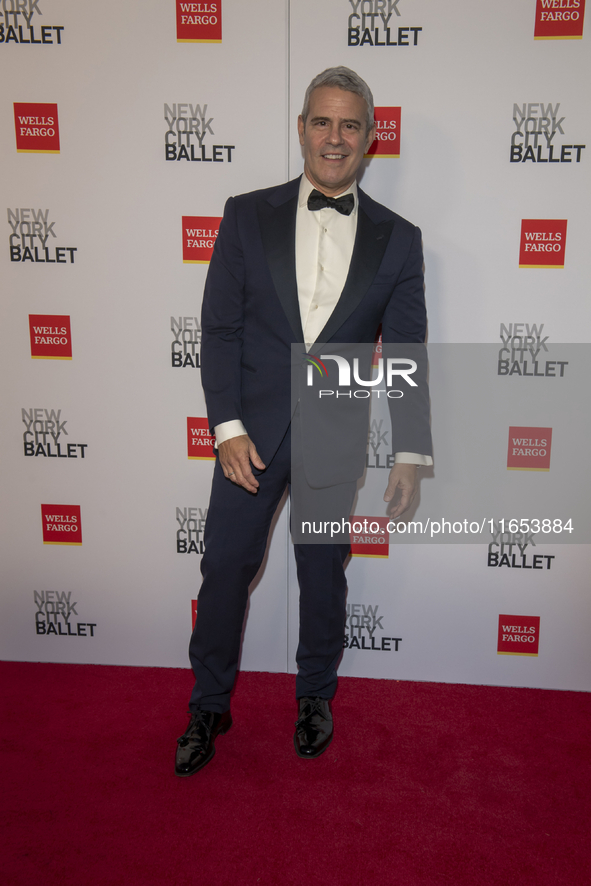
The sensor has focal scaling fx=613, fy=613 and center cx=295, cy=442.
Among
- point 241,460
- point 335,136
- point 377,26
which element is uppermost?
point 377,26

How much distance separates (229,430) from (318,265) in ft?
1.78

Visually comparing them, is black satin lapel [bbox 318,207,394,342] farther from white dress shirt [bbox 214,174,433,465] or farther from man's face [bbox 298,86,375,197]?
man's face [bbox 298,86,375,197]

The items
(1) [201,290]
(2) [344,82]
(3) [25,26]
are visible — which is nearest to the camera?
(2) [344,82]

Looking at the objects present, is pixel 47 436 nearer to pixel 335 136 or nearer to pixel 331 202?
pixel 331 202

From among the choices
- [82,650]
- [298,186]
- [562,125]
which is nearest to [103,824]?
[82,650]

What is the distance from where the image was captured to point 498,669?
7.76 ft

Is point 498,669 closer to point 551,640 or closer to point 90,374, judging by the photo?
point 551,640

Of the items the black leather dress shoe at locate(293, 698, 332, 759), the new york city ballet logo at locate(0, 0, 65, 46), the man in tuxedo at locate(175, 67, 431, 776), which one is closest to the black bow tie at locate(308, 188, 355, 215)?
the man in tuxedo at locate(175, 67, 431, 776)

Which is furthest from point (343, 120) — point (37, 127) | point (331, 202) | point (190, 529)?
point (190, 529)

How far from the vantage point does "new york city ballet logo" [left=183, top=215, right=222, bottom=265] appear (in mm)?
2129

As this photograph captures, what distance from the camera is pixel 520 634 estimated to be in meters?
2.34

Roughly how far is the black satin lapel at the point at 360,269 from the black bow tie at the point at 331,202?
7cm

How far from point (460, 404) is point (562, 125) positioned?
973 millimetres

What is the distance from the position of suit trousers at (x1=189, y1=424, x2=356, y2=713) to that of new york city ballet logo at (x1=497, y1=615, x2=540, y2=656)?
783mm
